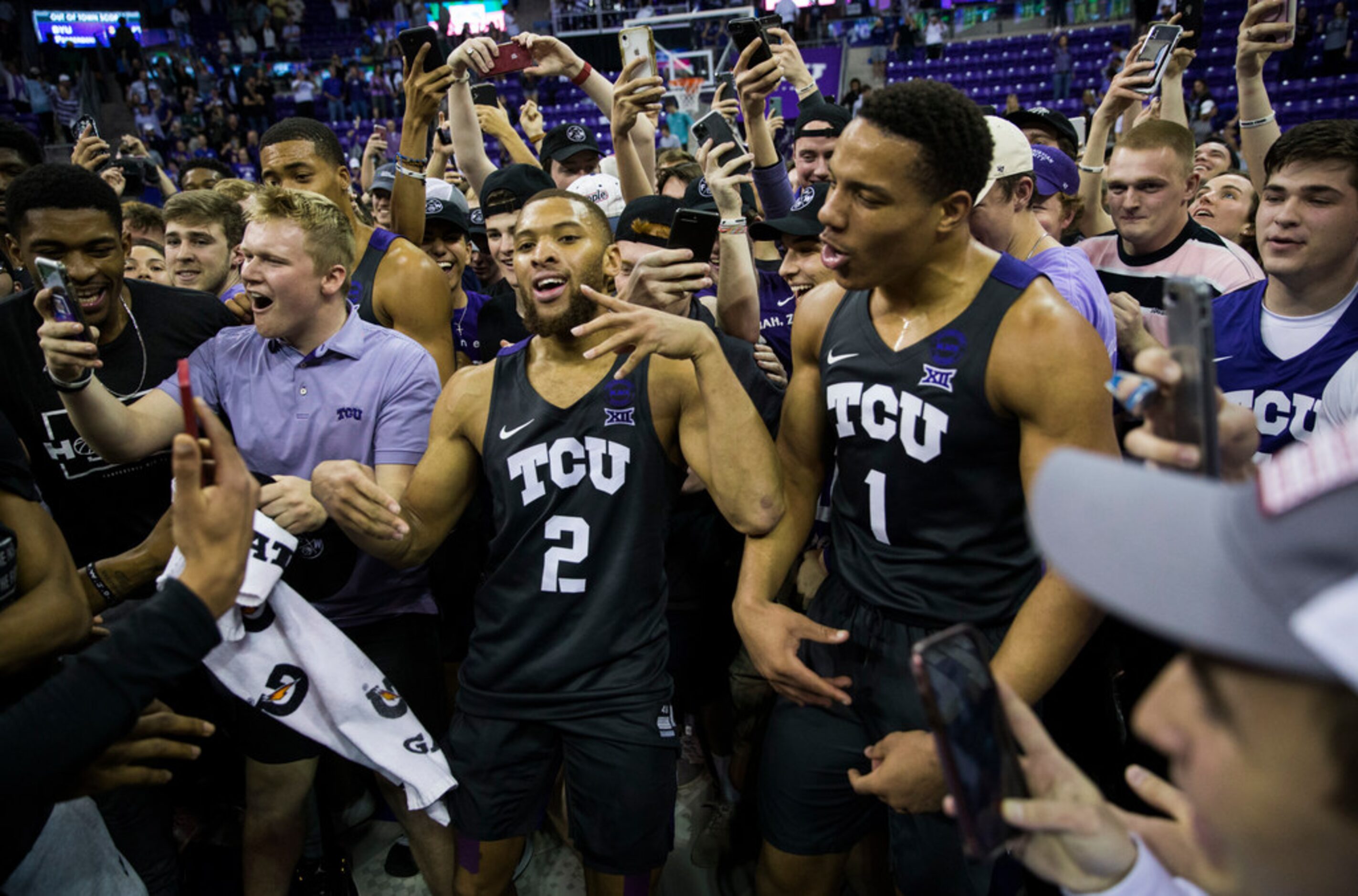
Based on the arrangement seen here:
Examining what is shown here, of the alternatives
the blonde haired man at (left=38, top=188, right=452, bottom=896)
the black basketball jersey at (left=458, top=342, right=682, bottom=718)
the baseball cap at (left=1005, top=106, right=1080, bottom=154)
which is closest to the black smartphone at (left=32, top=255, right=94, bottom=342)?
the blonde haired man at (left=38, top=188, right=452, bottom=896)

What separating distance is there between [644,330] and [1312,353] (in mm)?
2161

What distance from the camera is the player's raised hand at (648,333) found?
223 cm

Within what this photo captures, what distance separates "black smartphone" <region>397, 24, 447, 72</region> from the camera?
4.04m

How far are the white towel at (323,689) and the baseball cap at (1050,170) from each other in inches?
129

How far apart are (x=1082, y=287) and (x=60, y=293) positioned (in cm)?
302

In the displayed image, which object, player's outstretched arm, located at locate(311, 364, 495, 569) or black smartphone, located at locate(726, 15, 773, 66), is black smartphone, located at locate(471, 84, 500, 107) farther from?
player's outstretched arm, located at locate(311, 364, 495, 569)

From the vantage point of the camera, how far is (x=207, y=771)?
11.5 ft

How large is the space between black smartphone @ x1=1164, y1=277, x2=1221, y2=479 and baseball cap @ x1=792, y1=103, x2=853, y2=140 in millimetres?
3663

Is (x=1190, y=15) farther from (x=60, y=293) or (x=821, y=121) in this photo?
(x=60, y=293)

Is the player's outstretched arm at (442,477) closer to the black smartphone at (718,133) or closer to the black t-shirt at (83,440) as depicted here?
the black t-shirt at (83,440)

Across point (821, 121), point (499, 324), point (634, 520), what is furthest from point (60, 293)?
point (821, 121)

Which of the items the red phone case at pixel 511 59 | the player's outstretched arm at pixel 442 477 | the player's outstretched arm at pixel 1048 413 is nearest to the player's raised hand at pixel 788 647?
the player's outstretched arm at pixel 1048 413

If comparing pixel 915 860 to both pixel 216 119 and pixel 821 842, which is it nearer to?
pixel 821 842

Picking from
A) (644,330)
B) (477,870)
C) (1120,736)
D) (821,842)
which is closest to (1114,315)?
(1120,736)
